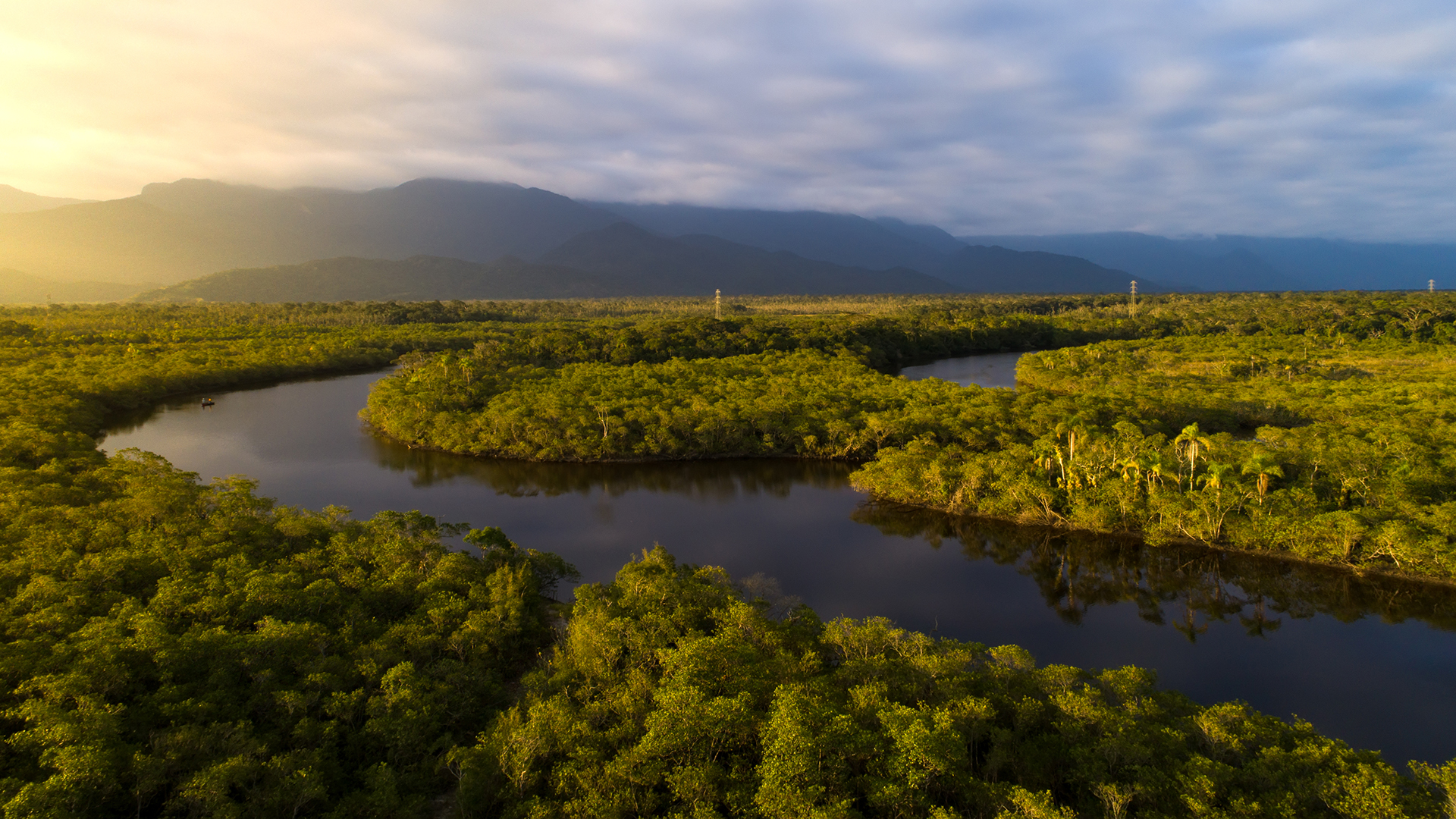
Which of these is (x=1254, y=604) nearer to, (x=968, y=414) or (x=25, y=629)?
(x=968, y=414)

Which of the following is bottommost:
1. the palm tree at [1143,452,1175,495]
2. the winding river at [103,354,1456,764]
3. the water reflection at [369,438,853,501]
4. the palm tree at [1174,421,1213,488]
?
the winding river at [103,354,1456,764]

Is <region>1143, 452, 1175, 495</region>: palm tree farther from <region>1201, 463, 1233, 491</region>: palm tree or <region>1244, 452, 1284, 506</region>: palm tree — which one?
<region>1244, 452, 1284, 506</region>: palm tree

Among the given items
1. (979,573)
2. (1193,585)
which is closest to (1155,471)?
(1193,585)

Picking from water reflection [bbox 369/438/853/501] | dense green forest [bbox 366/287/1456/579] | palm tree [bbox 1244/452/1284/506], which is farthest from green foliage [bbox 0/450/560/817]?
palm tree [bbox 1244/452/1284/506]

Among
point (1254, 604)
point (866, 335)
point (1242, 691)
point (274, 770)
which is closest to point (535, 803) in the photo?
point (274, 770)

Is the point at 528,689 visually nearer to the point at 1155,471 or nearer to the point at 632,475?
the point at 632,475

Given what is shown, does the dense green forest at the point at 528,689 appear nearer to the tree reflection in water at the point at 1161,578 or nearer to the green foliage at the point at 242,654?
the green foliage at the point at 242,654

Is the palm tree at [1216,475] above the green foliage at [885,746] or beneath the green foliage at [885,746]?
above

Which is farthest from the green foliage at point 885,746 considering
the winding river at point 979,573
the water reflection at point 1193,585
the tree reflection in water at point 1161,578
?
the tree reflection in water at point 1161,578
